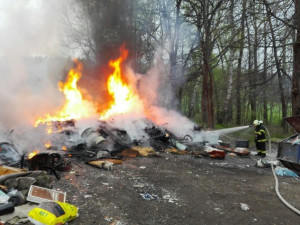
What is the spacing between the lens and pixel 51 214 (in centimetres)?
370

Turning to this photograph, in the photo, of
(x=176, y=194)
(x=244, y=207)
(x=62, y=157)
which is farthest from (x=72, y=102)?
(x=244, y=207)

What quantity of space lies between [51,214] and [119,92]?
9.70 metres

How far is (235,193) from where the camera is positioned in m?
5.73

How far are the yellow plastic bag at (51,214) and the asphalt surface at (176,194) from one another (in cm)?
20

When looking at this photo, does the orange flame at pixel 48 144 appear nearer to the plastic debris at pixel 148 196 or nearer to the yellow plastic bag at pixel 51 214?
the plastic debris at pixel 148 196

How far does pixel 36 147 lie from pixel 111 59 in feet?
22.5

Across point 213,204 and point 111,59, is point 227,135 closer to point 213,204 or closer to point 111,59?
point 111,59

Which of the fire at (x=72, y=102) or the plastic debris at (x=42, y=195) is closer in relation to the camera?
the plastic debris at (x=42, y=195)

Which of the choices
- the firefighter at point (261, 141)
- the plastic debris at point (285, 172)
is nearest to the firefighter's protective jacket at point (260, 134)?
the firefighter at point (261, 141)

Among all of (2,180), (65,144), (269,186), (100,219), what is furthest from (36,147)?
(269,186)

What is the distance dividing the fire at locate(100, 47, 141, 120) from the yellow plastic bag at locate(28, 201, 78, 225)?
28.6 ft

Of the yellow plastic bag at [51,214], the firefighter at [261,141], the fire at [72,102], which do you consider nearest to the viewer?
the yellow plastic bag at [51,214]

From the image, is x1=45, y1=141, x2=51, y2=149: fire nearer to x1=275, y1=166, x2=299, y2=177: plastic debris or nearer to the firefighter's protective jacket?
x1=275, y1=166, x2=299, y2=177: plastic debris

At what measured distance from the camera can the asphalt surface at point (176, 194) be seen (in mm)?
4414
